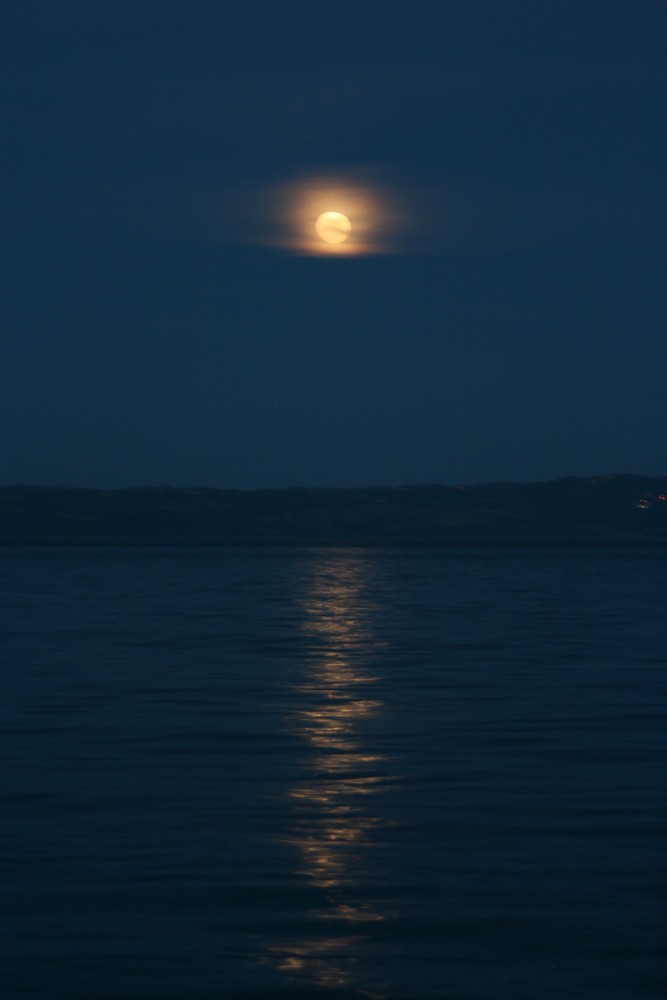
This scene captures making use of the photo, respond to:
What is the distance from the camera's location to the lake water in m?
7.80

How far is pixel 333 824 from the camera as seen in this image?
11461 millimetres

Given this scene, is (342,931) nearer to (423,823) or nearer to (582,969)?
(582,969)

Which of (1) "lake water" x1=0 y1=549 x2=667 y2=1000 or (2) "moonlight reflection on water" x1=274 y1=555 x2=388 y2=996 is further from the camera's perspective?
(2) "moonlight reflection on water" x1=274 y1=555 x2=388 y2=996

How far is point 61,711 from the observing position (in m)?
17.8

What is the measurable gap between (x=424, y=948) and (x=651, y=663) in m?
16.9

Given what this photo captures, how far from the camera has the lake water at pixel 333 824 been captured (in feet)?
25.6

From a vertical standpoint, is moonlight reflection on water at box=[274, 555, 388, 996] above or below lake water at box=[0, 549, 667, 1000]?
below

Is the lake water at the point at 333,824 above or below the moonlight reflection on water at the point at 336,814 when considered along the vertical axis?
above

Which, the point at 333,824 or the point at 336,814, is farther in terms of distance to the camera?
the point at 336,814

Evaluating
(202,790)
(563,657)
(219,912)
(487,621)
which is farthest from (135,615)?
(219,912)

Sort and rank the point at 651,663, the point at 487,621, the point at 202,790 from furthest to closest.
A: the point at 487,621
the point at 651,663
the point at 202,790

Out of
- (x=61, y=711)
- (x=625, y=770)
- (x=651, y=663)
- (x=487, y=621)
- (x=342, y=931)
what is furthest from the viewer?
(x=487, y=621)

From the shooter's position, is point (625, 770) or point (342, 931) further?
point (625, 770)

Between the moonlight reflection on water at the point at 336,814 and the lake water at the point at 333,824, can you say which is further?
the moonlight reflection on water at the point at 336,814
